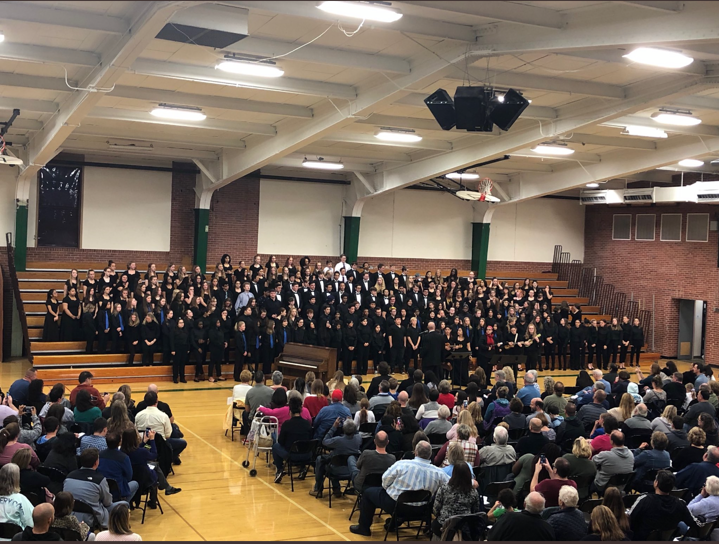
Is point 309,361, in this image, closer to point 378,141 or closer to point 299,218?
point 378,141

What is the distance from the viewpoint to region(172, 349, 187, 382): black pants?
53.7 ft

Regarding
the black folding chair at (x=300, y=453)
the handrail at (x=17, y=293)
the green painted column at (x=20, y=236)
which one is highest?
the green painted column at (x=20, y=236)

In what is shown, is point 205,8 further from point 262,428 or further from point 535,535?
point 535,535

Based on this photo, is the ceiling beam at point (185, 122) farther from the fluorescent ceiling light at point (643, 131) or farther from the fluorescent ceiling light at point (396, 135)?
the fluorescent ceiling light at point (643, 131)

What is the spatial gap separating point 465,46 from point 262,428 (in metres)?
5.77

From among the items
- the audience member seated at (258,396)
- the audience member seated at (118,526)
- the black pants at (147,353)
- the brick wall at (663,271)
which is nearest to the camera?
the audience member seated at (118,526)

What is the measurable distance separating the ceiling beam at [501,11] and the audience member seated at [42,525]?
5754 millimetres

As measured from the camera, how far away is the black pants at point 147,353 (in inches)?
657

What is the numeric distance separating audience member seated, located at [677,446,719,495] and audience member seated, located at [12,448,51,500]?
6471mm

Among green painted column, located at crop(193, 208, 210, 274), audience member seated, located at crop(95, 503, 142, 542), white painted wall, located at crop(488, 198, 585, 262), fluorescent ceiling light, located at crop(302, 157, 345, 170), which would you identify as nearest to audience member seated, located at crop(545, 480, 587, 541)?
audience member seated, located at crop(95, 503, 142, 542)

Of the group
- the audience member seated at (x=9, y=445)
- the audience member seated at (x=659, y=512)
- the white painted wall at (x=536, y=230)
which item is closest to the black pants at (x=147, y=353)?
the audience member seated at (x=9, y=445)

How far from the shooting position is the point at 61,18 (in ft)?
30.1

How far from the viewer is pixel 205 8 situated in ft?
28.7

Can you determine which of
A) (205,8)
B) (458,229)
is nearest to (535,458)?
(205,8)
